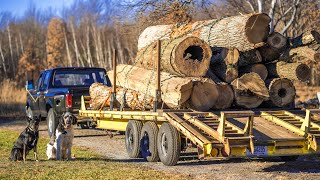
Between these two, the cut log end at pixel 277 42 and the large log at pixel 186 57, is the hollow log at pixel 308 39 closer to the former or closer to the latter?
the cut log end at pixel 277 42

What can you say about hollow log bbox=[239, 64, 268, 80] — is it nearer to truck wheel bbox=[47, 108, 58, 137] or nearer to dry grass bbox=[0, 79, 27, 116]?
truck wheel bbox=[47, 108, 58, 137]

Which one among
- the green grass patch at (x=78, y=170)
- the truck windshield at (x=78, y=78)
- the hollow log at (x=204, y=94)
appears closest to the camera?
the green grass patch at (x=78, y=170)

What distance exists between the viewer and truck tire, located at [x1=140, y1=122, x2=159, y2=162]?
10.3 metres

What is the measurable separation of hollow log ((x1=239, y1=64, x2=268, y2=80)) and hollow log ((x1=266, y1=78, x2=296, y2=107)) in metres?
0.19

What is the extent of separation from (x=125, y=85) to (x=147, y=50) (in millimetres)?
951

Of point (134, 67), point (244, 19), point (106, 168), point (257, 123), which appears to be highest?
point (244, 19)

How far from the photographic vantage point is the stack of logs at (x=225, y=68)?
10211 millimetres

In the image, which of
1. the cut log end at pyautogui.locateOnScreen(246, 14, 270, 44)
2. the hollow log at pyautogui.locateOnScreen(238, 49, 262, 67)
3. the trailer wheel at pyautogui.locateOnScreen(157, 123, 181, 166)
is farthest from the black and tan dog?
the cut log end at pyautogui.locateOnScreen(246, 14, 270, 44)

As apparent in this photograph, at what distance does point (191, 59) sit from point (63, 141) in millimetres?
3003

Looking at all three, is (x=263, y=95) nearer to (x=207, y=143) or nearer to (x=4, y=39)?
(x=207, y=143)

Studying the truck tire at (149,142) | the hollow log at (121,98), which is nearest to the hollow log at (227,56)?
the hollow log at (121,98)

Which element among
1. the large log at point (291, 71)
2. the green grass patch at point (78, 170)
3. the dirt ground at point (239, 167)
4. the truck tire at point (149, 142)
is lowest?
the dirt ground at point (239, 167)

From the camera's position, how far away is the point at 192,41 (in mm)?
10422

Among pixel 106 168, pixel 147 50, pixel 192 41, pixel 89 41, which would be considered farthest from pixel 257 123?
pixel 89 41
